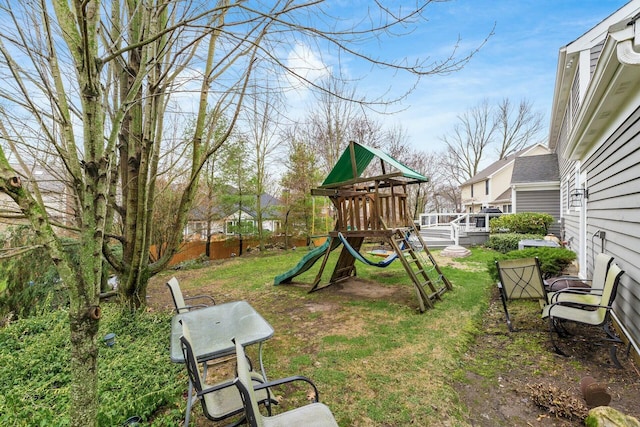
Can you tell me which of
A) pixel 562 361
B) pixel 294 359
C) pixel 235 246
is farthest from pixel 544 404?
pixel 235 246

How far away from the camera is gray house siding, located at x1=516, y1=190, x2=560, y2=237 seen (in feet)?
40.6

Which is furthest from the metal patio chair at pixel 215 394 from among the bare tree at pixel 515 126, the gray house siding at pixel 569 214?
the bare tree at pixel 515 126

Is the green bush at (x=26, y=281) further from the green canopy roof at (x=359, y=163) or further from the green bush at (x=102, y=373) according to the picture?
the green canopy roof at (x=359, y=163)

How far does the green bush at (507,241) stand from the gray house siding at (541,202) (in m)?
2.09

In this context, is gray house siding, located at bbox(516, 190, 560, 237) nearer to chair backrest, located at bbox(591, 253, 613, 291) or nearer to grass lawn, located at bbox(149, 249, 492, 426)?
grass lawn, located at bbox(149, 249, 492, 426)

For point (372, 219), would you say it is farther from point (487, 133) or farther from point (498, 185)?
point (487, 133)

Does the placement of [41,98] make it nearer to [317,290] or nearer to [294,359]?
[294,359]

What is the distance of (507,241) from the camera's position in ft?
35.1

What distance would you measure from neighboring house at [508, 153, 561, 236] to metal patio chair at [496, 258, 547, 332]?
32.6ft

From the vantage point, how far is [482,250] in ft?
37.1

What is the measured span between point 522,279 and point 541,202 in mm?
10678

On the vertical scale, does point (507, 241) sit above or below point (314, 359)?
above

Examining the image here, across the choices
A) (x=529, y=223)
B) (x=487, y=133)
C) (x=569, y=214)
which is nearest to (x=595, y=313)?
(x=569, y=214)

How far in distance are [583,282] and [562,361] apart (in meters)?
2.26
